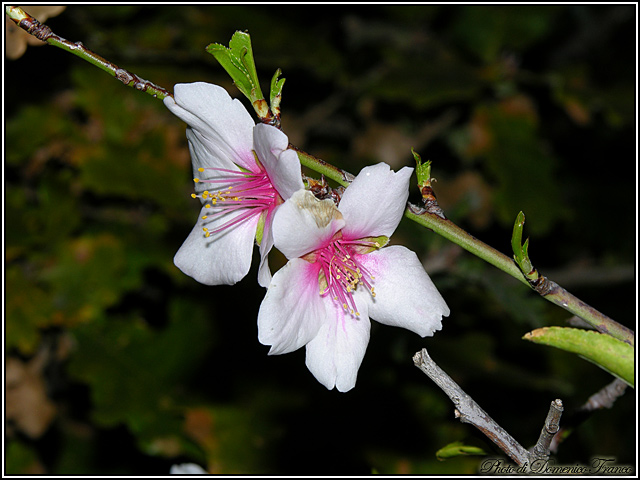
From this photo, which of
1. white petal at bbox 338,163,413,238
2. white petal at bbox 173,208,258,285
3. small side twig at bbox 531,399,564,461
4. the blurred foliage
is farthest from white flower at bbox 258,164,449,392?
the blurred foliage

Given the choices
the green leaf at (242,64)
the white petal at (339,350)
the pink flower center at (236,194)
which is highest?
the green leaf at (242,64)

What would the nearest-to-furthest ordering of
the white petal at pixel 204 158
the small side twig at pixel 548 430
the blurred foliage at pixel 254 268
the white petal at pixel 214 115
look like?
the small side twig at pixel 548 430 → the white petal at pixel 214 115 → the white petal at pixel 204 158 → the blurred foliage at pixel 254 268

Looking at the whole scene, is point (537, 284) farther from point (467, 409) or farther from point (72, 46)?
point (72, 46)

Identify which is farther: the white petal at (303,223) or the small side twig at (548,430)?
the white petal at (303,223)

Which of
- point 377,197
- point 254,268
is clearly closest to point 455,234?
point 377,197

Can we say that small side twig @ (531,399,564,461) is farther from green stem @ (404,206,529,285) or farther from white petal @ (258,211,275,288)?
white petal @ (258,211,275,288)

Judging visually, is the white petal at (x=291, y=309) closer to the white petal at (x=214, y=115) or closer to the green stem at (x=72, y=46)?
the white petal at (x=214, y=115)

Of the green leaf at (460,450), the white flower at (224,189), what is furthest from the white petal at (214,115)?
the green leaf at (460,450)
